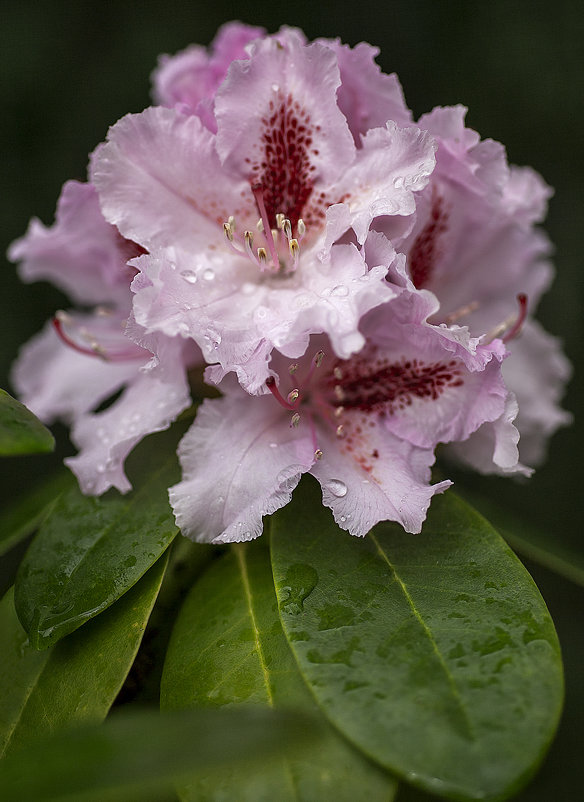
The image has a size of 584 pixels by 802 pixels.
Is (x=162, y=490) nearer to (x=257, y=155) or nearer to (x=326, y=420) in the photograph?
(x=326, y=420)

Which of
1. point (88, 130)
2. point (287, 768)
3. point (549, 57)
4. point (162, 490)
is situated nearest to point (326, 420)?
point (162, 490)

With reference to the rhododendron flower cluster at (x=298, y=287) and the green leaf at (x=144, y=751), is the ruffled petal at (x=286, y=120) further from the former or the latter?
the green leaf at (x=144, y=751)

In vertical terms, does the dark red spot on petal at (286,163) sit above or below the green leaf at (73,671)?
above

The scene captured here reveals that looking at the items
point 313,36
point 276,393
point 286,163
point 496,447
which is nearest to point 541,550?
point 496,447

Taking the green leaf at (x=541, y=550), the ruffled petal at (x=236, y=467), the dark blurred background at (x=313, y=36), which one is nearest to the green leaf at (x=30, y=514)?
the ruffled petal at (x=236, y=467)

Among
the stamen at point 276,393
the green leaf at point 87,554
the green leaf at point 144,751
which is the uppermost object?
the stamen at point 276,393

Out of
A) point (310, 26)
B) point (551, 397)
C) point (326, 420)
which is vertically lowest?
point (551, 397)

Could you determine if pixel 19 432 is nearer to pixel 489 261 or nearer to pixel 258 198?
pixel 258 198
